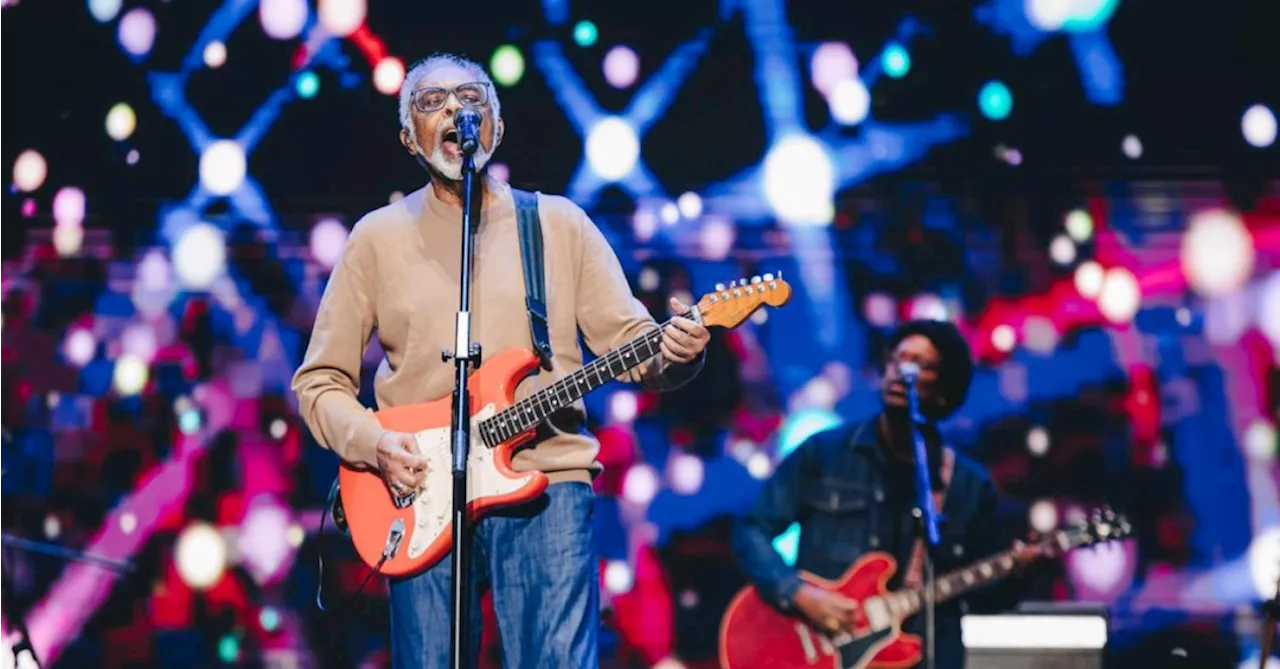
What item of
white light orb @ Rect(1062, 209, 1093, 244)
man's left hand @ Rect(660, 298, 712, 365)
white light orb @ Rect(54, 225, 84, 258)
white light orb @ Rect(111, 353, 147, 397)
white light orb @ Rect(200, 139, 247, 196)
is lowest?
man's left hand @ Rect(660, 298, 712, 365)

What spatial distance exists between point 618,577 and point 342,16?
2.47m

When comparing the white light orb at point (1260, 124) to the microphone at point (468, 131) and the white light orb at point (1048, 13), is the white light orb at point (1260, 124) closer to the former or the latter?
the white light orb at point (1048, 13)

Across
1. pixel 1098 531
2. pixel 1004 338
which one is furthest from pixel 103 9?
pixel 1098 531

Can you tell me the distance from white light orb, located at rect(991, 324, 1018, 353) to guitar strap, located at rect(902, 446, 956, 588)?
97 centimetres

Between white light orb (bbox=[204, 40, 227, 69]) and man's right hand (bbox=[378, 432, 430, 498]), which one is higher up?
white light orb (bbox=[204, 40, 227, 69])

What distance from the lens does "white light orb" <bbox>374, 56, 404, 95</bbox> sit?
558cm

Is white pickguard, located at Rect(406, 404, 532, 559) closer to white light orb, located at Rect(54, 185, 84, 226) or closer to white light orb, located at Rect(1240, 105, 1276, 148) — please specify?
white light orb, located at Rect(54, 185, 84, 226)

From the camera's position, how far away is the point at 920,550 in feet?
14.3

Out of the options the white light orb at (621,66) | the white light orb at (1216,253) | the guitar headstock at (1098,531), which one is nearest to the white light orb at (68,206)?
the white light orb at (621,66)

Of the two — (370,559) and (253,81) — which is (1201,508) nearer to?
(370,559)

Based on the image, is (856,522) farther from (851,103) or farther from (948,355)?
(851,103)

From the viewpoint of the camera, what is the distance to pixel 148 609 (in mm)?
5688

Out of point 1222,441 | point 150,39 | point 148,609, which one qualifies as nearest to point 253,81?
point 150,39

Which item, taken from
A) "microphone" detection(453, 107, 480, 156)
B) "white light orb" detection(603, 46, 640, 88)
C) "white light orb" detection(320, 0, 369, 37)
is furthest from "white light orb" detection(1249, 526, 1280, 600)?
"white light orb" detection(320, 0, 369, 37)
